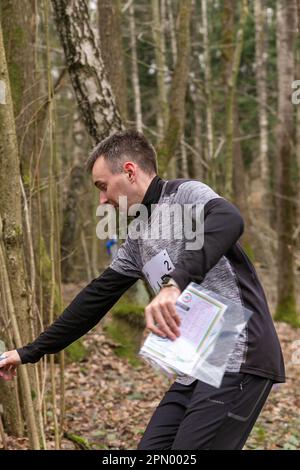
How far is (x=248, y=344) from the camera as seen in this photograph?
2.85 m

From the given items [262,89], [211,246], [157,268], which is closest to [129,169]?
[157,268]

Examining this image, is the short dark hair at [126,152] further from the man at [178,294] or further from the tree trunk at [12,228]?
the tree trunk at [12,228]

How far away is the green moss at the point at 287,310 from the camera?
1356 cm

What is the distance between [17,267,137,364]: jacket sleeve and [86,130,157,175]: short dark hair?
0.58 metres

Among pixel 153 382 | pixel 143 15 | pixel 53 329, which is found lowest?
pixel 153 382

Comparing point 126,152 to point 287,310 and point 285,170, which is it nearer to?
point 285,170

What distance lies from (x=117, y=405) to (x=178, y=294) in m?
5.14

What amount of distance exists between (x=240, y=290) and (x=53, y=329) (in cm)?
102

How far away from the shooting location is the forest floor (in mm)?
6246

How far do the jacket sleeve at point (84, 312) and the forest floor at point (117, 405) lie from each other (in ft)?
7.12

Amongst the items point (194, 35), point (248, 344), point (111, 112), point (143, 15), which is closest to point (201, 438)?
point (248, 344)

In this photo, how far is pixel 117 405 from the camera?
24.2 ft

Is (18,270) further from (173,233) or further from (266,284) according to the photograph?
(266,284)

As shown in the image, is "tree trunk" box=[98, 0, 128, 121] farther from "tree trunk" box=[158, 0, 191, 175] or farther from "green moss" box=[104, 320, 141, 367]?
"green moss" box=[104, 320, 141, 367]
